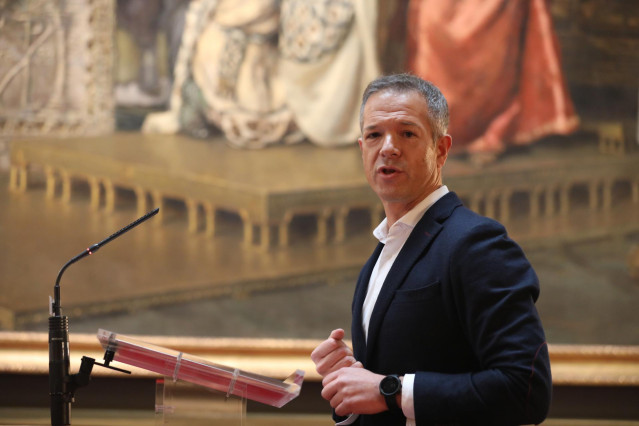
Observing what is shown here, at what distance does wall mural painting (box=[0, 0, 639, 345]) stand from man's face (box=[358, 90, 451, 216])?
2.26m

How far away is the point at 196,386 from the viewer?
2051 mm

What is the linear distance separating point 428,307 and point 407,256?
0.16m

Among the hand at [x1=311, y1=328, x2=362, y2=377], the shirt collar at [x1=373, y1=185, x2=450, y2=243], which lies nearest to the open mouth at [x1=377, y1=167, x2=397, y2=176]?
the shirt collar at [x1=373, y1=185, x2=450, y2=243]

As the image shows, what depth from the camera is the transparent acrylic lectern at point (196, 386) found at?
2.01 metres

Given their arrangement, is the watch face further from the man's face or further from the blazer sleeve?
the man's face

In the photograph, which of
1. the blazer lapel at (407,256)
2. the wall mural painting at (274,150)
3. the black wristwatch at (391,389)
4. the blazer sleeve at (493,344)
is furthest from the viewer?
the wall mural painting at (274,150)

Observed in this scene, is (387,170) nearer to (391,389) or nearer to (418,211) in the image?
(418,211)

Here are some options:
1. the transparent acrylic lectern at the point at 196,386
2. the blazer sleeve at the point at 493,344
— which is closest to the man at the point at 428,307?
the blazer sleeve at the point at 493,344

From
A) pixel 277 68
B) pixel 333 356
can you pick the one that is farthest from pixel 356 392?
pixel 277 68

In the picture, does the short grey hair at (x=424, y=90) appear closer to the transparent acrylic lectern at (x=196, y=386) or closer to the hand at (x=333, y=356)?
the hand at (x=333, y=356)

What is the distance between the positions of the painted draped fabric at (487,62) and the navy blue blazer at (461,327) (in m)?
2.44

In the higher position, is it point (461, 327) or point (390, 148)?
point (390, 148)

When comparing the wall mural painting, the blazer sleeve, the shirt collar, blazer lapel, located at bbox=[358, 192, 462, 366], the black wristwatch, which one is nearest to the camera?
the blazer sleeve

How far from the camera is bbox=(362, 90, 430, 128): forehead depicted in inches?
75.9
